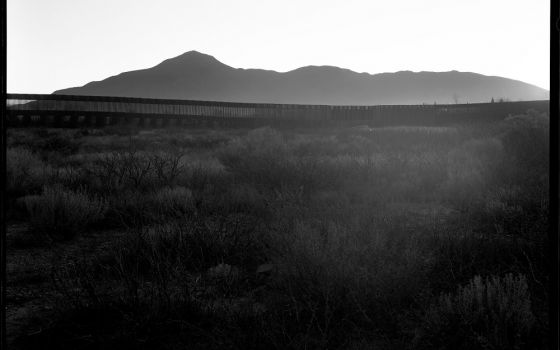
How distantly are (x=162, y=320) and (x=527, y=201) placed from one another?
515cm

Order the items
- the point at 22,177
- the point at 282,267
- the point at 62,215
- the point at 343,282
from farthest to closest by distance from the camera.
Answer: the point at 22,177 < the point at 62,215 < the point at 282,267 < the point at 343,282

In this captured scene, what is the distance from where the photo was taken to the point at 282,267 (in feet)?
11.6

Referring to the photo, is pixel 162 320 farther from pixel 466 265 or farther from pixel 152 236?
pixel 466 265

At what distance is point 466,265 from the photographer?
12.5 ft

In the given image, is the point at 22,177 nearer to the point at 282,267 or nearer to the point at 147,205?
the point at 147,205

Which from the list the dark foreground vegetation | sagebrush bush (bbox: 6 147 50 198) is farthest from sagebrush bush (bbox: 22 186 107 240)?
sagebrush bush (bbox: 6 147 50 198)

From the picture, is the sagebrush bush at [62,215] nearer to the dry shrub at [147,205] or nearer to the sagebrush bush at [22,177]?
the dry shrub at [147,205]

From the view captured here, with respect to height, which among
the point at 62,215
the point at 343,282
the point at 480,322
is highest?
the point at 62,215

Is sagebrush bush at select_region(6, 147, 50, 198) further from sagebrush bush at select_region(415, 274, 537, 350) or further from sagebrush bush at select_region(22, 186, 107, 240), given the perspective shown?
sagebrush bush at select_region(415, 274, 537, 350)

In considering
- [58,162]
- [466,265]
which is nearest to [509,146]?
[466,265]

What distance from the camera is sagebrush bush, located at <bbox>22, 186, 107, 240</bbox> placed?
219 inches

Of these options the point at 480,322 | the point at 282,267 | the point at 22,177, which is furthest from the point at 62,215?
the point at 480,322

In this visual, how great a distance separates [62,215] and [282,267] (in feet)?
11.3

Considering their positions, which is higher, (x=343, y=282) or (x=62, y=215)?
(x=62, y=215)
